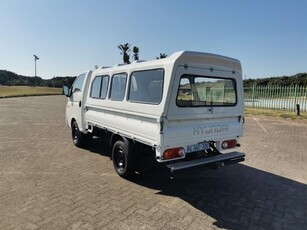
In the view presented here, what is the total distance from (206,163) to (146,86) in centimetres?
167

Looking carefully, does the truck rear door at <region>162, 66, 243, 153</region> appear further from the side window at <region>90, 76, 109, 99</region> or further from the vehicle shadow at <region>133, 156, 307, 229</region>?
the side window at <region>90, 76, 109, 99</region>

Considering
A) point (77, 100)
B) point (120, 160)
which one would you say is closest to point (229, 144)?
point (120, 160)

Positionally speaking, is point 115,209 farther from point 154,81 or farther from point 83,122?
point 83,122

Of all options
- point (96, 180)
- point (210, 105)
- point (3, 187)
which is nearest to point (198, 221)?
point (210, 105)

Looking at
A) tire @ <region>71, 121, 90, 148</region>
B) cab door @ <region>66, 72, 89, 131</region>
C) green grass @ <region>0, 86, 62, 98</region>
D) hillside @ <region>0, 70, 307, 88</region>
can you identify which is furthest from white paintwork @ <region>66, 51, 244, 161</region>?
green grass @ <region>0, 86, 62, 98</region>

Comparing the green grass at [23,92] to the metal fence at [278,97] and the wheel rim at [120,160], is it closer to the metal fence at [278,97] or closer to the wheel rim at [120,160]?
the metal fence at [278,97]

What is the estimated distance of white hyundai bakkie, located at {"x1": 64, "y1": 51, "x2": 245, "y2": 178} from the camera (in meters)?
4.28

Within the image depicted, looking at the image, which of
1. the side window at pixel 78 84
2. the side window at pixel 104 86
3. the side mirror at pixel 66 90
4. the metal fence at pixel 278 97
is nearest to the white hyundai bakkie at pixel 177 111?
the side window at pixel 104 86

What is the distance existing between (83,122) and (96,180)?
8.07 ft

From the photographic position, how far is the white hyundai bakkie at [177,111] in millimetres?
4281

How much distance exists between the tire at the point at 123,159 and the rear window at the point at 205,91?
1.45 metres

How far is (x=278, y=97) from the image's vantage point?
61.8ft

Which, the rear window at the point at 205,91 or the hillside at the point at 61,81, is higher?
the hillside at the point at 61,81

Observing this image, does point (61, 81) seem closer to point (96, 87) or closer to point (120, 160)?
point (96, 87)
